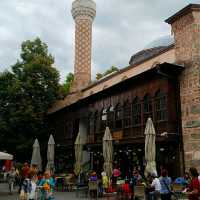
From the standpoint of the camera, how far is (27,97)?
25.5 m

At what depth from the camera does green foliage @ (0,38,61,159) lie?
24.8m

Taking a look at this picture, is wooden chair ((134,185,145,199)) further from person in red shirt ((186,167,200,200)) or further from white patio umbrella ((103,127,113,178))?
person in red shirt ((186,167,200,200))

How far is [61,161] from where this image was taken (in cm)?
2758

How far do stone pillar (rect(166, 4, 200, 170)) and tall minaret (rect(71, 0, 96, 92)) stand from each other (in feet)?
52.4

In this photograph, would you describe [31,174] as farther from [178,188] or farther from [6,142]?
[6,142]

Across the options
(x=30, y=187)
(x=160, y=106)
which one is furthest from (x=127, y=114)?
(x=30, y=187)

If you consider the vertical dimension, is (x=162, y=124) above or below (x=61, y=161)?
above

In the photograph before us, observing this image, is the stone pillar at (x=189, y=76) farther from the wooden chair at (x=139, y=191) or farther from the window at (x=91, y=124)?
the window at (x=91, y=124)

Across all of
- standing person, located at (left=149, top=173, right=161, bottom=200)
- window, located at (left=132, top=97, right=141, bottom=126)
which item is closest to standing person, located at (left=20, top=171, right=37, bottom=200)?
standing person, located at (left=149, top=173, right=161, bottom=200)

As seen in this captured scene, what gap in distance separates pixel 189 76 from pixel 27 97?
1430 cm

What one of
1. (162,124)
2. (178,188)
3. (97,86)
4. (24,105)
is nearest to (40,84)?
(24,105)

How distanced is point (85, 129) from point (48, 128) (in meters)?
3.76

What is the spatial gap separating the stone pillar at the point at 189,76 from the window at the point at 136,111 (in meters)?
2.69

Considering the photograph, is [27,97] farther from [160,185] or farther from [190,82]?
[160,185]
